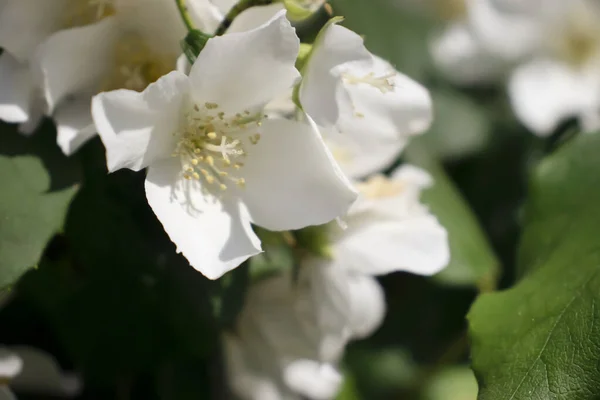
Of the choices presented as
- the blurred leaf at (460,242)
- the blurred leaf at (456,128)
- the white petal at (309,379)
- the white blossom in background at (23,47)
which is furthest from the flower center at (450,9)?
the white blossom in background at (23,47)

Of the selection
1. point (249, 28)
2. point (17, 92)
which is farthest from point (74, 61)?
point (249, 28)

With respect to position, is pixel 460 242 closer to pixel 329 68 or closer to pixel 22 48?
pixel 329 68

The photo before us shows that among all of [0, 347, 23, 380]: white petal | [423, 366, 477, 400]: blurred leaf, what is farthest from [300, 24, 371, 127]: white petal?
[423, 366, 477, 400]: blurred leaf

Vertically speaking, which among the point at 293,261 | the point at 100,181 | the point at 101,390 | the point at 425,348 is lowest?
the point at 425,348

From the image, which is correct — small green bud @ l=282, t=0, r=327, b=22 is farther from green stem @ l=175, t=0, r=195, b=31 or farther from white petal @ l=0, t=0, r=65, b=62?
white petal @ l=0, t=0, r=65, b=62

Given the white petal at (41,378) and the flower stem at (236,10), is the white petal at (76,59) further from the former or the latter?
the white petal at (41,378)

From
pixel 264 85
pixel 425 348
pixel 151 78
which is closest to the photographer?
pixel 264 85

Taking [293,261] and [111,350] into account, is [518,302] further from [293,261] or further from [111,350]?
[111,350]
